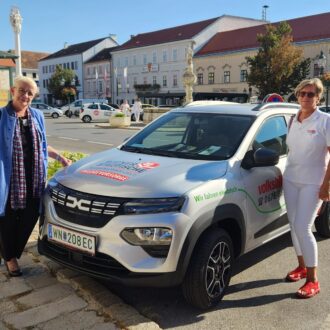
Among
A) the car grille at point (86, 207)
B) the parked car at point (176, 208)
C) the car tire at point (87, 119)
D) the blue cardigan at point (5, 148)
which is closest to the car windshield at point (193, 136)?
the parked car at point (176, 208)

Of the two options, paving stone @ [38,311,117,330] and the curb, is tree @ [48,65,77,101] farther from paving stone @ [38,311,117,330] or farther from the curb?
paving stone @ [38,311,117,330]

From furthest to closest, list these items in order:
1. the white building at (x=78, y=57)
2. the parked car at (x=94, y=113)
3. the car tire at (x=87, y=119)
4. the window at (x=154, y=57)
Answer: the white building at (x=78, y=57) → the window at (x=154, y=57) → the car tire at (x=87, y=119) → the parked car at (x=94, y=113)

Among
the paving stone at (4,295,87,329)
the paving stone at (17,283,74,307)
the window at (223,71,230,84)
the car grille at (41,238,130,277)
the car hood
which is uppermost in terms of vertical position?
the window at (223,71,230,84)

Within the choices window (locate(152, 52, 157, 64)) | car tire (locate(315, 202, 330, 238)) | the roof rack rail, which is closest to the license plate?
the roof rack rail

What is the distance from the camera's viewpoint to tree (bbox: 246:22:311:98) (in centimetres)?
4747

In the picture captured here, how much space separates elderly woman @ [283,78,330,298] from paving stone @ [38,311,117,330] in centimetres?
182

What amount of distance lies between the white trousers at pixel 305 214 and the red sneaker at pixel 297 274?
1.17 feet

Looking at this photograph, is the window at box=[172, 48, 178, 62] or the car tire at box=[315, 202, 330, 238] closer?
the car tire at box=[315, 202, 330, 238]

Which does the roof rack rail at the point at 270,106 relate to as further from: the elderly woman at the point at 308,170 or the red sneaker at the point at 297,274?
the red sneaker at the point at 297,274

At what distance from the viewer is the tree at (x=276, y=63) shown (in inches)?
1869

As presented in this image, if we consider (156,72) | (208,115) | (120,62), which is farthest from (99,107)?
(120,62)

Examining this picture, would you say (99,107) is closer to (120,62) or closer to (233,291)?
(233,291)

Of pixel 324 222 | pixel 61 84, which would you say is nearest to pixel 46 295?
pixel 324 222

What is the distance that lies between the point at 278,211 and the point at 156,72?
73.8 m
